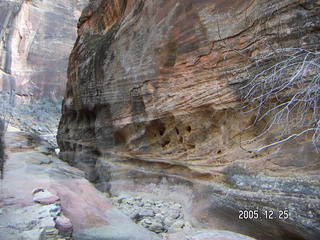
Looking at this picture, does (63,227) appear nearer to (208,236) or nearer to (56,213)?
→ (56,213)

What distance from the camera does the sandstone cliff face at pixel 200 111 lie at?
3359mm

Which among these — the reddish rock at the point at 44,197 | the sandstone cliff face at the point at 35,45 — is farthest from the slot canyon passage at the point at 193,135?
the sandstone cliff face at the point at 35,45

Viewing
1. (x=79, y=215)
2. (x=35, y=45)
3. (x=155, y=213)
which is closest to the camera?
(x=79, y=215)

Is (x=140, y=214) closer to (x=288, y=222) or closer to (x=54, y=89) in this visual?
(x=288, y=222)

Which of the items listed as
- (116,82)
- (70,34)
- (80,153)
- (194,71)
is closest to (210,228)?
(194,71)

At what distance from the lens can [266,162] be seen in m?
3.56

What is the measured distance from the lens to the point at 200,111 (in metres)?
4.72

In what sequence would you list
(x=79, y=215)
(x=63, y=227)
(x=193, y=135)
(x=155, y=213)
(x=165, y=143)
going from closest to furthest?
(x=63, y=227) → (x=79, y=215) → (x=155, y=213) → (x=193, y=135) → (x=165, y=143)

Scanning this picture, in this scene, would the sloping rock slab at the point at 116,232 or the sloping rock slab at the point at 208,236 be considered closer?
the sloping rock slab at the point at 116,232

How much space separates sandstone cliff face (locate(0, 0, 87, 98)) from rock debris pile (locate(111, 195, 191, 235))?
21.2 meters
